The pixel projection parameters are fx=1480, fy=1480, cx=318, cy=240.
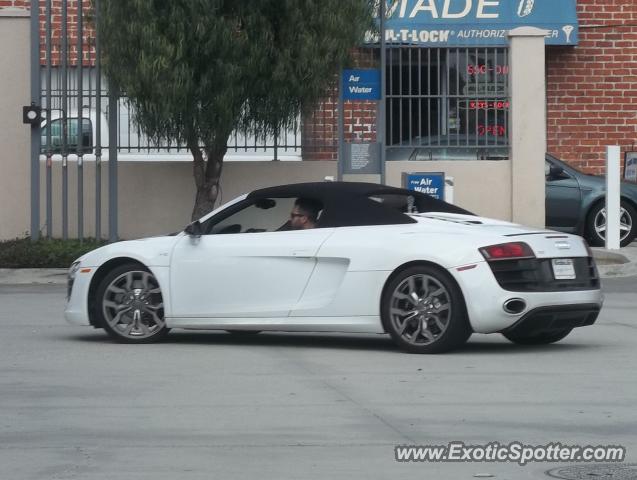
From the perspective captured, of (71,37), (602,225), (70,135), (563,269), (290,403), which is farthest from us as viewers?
(71,37)

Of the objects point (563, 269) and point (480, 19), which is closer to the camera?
point (563, 269)

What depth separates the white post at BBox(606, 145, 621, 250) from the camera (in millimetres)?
20766

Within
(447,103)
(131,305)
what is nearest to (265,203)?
(131,305)

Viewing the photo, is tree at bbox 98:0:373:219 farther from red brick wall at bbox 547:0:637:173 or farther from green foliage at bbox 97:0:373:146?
red brick wall at bbox 547:0:637:173

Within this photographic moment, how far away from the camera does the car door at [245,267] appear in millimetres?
11219

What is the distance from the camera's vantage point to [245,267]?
447 inches

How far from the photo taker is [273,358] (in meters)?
10.9

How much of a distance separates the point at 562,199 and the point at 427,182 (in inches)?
109

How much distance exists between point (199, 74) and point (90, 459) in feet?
41.1

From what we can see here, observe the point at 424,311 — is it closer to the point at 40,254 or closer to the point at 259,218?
the point at 259,218

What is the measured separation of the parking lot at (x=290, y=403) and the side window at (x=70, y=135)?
340 inches

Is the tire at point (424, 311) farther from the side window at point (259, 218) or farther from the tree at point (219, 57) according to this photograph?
the tree at point (219, 57)

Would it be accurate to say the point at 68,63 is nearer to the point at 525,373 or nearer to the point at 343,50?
the point at 343,50

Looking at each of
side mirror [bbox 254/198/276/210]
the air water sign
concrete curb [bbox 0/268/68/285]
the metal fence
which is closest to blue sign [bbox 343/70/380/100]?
the metal fence
